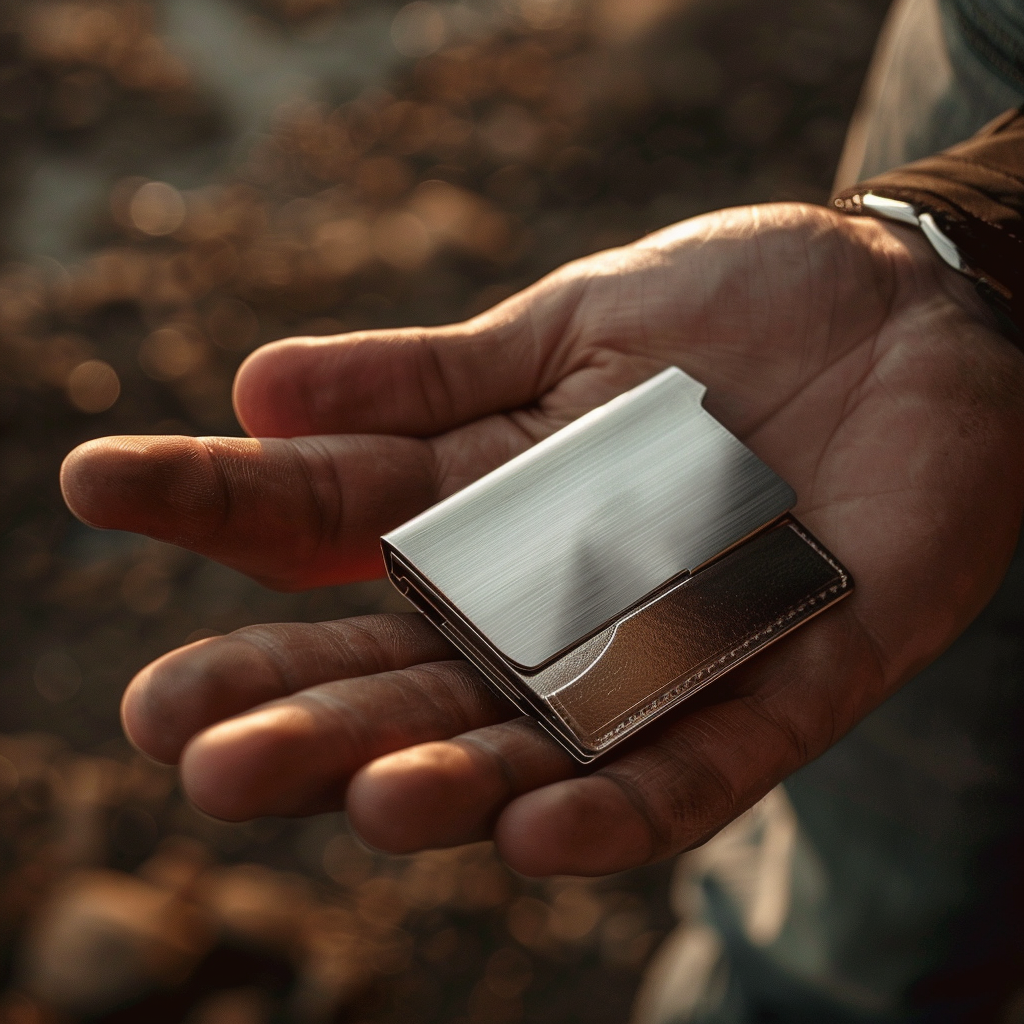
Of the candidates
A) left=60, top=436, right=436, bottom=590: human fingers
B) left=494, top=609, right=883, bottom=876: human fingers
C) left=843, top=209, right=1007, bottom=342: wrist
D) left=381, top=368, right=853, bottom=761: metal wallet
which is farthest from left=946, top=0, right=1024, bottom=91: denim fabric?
left=60, top=436, right=436, bottom=590: human fingers

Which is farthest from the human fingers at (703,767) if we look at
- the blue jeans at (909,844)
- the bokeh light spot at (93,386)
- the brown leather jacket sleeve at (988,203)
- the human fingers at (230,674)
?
the bokeh light spot at (93,386)

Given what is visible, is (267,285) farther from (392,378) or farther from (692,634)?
(692,634)

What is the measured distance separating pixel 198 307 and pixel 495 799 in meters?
3.03

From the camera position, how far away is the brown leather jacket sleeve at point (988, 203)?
1.76 metres

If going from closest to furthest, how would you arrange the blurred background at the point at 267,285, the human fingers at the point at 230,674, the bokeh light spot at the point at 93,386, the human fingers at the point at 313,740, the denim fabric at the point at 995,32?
1. the human fingers at the point at 313,740
2. the human fingers at the point at 230,674
3. the denim fabric at the point at 995,32
4. the blurred background at the point at 267,285
5. the bokeh light spot at the point at 93,386

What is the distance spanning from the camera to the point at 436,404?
1.84 meters

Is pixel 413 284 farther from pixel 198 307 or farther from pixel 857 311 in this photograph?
pixel 857 311

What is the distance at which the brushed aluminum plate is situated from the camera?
1551 mm

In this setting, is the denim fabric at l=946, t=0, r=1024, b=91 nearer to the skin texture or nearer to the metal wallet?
the skin texture

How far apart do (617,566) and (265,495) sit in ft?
1.99

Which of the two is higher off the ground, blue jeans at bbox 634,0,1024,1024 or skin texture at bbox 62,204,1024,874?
skin texture at bbox 62,204,1024,874

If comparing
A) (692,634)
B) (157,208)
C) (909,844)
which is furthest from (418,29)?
(909,844)

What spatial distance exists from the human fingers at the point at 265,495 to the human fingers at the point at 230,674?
201 mm

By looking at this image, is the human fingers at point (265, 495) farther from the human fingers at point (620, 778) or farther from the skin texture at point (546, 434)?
the human fingers at point (620, 778)
